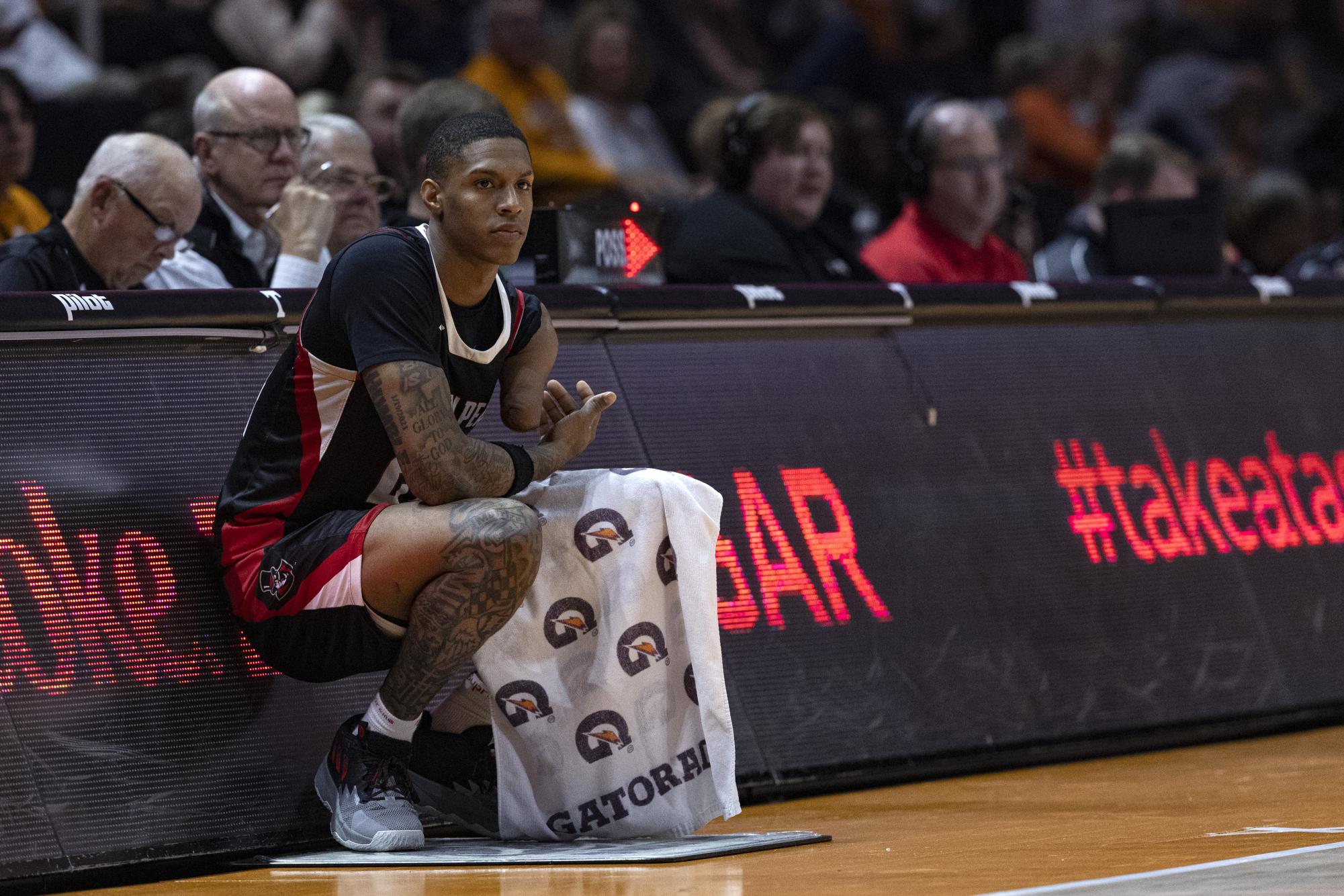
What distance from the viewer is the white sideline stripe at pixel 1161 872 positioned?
385 centimetres

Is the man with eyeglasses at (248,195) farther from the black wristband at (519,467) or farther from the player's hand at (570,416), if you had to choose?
the black wristband at (519,467)

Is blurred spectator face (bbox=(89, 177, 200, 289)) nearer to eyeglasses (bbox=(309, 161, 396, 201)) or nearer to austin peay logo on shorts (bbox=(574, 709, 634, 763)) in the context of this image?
eyeglasses (bbox=(309, 161, 396, 201))

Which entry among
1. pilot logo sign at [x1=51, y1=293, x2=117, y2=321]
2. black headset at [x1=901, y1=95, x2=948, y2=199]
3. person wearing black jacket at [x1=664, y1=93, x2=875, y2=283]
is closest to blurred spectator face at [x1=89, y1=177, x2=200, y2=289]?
pilot logo sign at [x1=51, y1=293, x2=117, y2=321]

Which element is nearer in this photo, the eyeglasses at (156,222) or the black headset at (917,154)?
the eyeglasses at (156,222)

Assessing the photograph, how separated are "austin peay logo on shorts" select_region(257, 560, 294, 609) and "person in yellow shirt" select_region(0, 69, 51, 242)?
113 inches

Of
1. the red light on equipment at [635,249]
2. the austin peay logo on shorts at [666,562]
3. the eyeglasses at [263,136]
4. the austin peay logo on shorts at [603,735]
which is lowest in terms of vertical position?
the austin peay logo on shorts at [603,735]

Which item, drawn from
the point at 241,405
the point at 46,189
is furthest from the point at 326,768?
the point at 46,189

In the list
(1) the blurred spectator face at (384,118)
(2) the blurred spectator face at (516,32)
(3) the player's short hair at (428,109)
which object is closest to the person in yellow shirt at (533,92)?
(2) the blurred spectator face at (516,32)

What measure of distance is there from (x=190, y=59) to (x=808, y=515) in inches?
195

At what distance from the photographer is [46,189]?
8.79 meters

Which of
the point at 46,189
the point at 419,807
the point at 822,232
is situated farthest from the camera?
the point at 46,189

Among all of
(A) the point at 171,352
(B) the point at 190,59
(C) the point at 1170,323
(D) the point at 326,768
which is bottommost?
(D) the point at 326,768

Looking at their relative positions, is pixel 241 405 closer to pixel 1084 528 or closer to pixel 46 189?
pixel 1084 528

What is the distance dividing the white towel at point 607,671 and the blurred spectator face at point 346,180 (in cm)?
211
